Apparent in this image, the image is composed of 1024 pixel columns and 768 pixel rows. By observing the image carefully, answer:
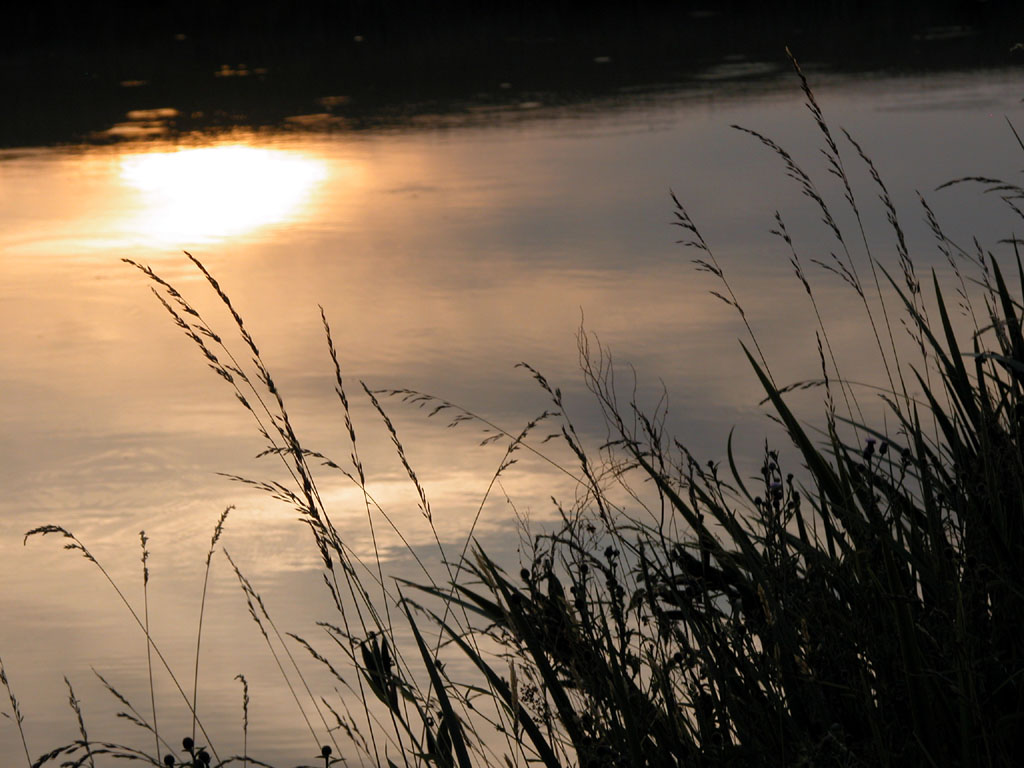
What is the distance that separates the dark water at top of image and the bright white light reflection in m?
0.78

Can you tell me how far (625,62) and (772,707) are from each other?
29.8 feet

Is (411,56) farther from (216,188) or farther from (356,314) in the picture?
(356,314)

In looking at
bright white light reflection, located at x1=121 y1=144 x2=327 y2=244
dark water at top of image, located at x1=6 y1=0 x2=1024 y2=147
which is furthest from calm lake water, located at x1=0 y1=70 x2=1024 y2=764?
dark water at top of image, located at x1=6 y1=0 x2=1024 y2=147

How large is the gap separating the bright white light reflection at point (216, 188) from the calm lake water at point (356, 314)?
0.08ft

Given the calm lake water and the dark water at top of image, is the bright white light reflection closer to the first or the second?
the calm lake water

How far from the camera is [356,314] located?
14.3 feet

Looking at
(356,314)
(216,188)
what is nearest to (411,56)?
(216,188)

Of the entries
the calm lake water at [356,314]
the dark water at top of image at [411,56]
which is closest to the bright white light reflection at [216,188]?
the calm lake water at [356,314]

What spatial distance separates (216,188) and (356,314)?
94.1 inches

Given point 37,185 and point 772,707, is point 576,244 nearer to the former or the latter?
point 37,185

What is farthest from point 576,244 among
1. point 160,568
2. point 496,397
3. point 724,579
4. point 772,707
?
point 772,707

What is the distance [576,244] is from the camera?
16.5 ft

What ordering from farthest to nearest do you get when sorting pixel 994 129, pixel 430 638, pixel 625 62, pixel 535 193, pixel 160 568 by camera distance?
1. pixel 625 62
2. pixel 994 129
3. pixel 535 193
4. pixel 160 568
5. pixel 430 638

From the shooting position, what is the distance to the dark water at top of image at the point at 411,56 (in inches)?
333
